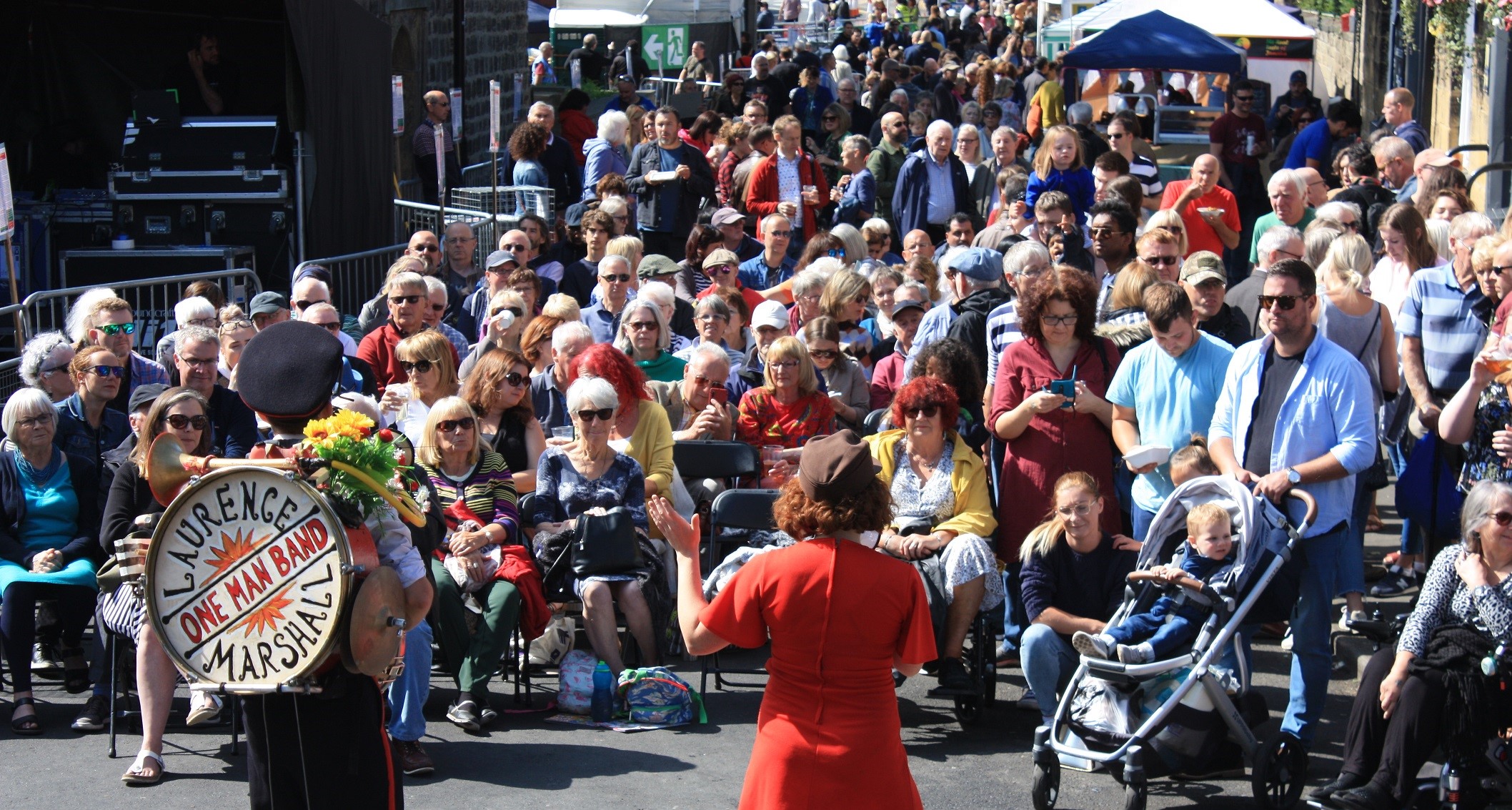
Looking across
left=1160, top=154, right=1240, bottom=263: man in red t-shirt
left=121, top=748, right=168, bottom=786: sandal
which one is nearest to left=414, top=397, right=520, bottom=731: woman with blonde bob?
left=121, top=748, right=168, bottom=786: sandal

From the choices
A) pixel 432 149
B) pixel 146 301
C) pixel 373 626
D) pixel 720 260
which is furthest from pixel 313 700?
pixel 432 149

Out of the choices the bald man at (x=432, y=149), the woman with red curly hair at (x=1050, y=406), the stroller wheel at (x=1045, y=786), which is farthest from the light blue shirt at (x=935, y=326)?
the bald man at (x=432, y=149)

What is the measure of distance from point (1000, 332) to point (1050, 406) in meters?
0.91

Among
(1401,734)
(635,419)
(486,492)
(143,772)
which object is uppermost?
(635,419)

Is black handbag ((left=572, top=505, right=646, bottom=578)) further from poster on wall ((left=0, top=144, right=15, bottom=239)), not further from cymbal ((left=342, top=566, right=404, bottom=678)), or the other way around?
poster on wall ((left=0, top=144, right=15, bottom=239))

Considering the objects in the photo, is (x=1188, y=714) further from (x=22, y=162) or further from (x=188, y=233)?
(x=22, y=162)

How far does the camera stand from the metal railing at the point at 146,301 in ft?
30.2

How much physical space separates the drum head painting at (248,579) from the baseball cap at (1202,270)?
5.02 meters

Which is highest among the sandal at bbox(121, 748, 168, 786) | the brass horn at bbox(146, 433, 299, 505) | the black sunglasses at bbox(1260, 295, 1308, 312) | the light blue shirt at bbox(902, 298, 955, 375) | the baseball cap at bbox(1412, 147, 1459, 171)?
the baseball cap at bbox(1412, 147, 1459, 171)

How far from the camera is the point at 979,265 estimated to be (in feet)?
27.7

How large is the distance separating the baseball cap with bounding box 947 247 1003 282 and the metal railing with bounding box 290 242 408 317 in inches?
217

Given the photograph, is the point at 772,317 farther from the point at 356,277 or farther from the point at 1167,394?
the point at 356,277

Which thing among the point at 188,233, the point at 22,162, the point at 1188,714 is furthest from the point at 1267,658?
the point at 22,162

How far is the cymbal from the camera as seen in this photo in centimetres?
423
